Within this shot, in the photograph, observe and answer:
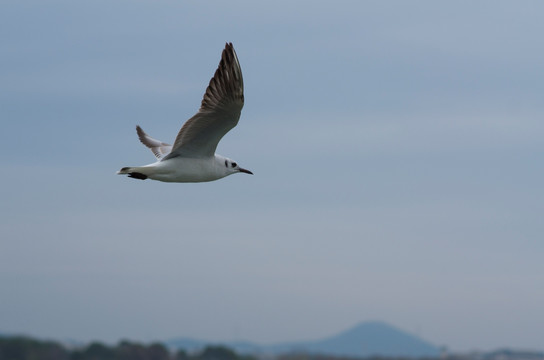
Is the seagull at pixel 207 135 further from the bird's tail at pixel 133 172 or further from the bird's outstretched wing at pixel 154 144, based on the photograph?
the bird's outstretched wing at pixel 154 144

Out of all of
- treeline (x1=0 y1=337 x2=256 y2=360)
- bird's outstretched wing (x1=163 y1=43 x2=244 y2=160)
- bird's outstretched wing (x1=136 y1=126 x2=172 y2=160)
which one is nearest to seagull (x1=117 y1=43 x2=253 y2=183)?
bird's outstretched wing (x1=163 y1=43 x2=244 y2=160)

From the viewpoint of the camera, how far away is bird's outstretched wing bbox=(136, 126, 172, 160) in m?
29.0

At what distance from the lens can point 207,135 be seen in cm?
2453

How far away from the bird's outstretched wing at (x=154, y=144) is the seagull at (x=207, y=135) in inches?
129

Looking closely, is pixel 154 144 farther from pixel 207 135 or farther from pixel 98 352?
pixel 98 352

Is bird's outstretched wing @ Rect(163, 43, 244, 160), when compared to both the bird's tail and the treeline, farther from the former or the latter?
the treeline

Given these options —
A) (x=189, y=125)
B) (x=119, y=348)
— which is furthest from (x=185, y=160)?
(x=119, y=348)

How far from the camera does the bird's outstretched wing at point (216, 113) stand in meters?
23.3

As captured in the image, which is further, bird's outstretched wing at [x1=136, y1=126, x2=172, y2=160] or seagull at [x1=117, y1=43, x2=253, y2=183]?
bird's outstretched wing at [x1=136, y1=126, x2=172, y2=160]

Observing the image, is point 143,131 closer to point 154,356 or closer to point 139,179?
point 139,179

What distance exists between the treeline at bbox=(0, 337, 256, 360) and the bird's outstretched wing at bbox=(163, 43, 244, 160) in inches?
4929

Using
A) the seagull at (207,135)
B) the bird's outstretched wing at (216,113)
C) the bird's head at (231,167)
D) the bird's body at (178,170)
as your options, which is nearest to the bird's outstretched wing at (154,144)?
the bird's head at (231,167)

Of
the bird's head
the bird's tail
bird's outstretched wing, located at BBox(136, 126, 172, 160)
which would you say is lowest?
the bird's tail

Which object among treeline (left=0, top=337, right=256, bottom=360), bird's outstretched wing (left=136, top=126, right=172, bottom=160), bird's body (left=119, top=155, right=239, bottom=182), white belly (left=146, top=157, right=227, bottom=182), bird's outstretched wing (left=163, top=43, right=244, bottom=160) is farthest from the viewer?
treeline (left=0, top=337, right=256, bottom=360)
